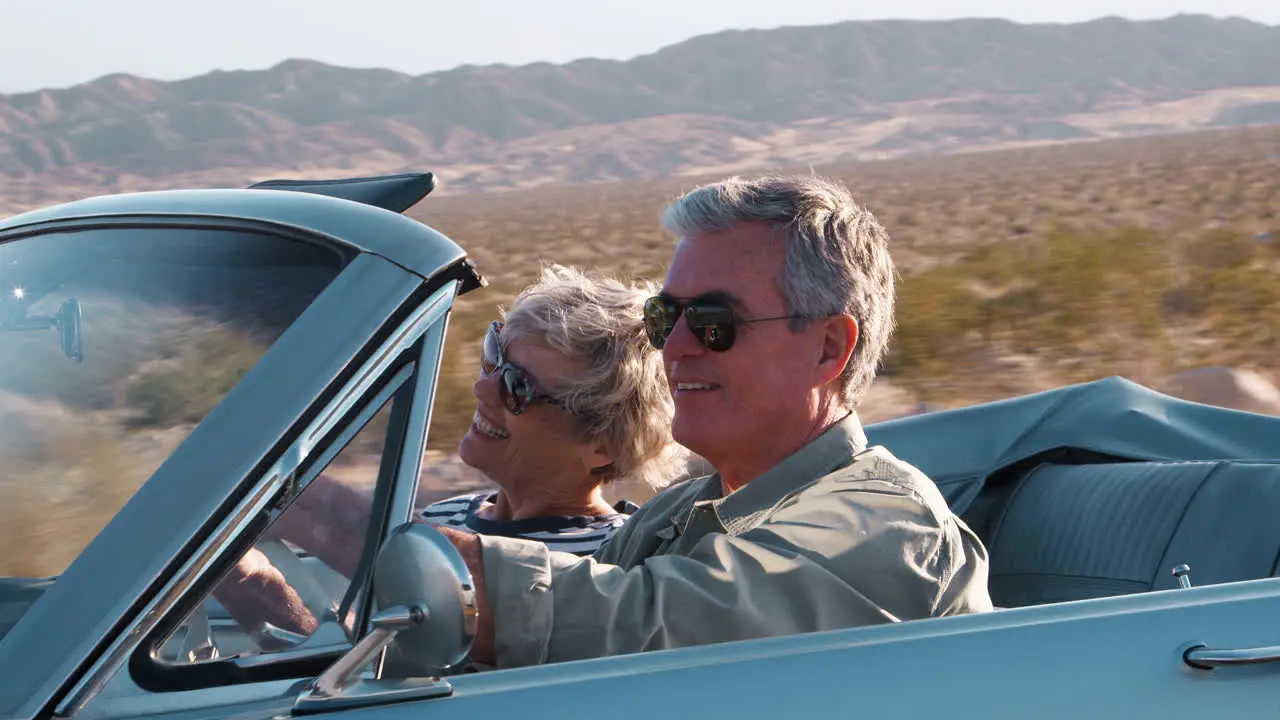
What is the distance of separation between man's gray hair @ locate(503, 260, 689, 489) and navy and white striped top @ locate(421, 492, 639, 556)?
0.12 m

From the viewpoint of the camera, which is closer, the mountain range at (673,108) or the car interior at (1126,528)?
the car interior at (1126,528)

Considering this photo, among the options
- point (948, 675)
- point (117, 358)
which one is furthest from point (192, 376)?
point (948, 675)

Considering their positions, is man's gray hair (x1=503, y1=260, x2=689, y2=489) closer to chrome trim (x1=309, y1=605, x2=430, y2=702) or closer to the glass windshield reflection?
the glass windshield reflection

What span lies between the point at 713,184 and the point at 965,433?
1.18m

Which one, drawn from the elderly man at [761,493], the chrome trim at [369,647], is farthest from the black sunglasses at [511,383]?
the chrome trim at [369,647]

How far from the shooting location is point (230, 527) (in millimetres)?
1775

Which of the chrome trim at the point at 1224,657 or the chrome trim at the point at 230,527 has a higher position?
the chrome trim at the point at 230,527

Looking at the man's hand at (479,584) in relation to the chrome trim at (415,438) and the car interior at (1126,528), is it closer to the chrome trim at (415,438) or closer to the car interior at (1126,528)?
the chrome trim at (415,438)

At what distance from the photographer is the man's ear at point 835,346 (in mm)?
2703

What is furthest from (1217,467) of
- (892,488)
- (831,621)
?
(831,621)

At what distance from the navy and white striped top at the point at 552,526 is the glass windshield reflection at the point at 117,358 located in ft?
4.27

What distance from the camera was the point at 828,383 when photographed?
8.96 feet

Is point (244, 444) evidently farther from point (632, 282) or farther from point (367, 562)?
point (632, 282)

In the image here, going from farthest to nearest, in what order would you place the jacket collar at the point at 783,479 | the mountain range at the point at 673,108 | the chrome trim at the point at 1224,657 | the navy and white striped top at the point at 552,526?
the mountain range at the point at 673,108
the navy and white striped top at the point at 552,526
the jacket collar at the point at 783,479
the chrome trim at the point at 1224,657
